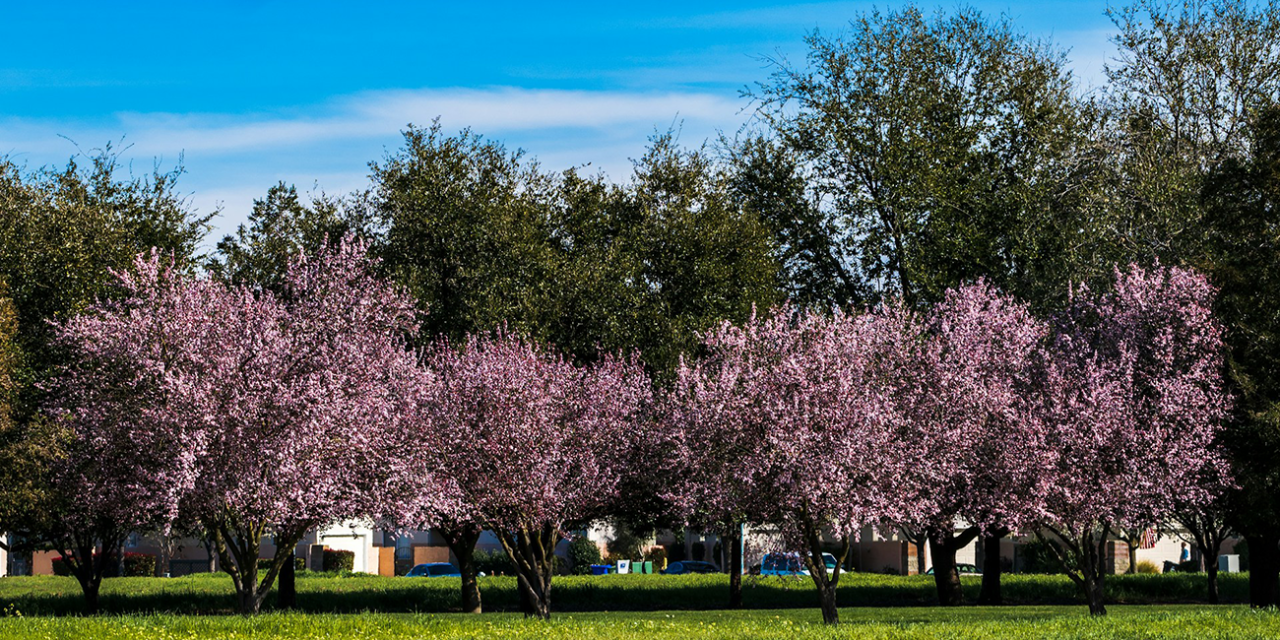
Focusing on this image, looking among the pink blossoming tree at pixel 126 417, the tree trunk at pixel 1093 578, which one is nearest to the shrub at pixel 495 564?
the pink blossoming tree at pixel 126 417

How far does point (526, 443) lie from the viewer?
102ft

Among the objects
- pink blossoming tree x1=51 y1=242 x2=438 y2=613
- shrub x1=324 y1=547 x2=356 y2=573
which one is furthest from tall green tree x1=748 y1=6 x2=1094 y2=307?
shrub x1=324 y1=547 x2=356 y2=573

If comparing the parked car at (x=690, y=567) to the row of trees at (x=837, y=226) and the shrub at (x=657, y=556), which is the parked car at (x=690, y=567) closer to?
the shrub at (x=657, y=556)

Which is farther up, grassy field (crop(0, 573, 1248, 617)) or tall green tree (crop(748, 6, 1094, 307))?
tall green tree (crop(748, 6, 1094, 307))

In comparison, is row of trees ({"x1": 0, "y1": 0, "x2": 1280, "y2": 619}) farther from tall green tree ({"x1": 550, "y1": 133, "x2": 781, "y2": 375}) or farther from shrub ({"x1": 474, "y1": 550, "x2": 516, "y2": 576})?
shrub ({"x1": 474, "y1": 550, "x2": 516, "y2": 576})

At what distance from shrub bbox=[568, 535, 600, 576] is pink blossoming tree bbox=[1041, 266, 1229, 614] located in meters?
44.4

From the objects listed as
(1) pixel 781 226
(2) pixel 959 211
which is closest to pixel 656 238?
(1) pixel 781 226

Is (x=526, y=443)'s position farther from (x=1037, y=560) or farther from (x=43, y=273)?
(x=1037, y=560)

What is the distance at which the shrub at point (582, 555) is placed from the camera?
251 ft

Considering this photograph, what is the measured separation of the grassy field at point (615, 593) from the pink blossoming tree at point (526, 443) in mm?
10188

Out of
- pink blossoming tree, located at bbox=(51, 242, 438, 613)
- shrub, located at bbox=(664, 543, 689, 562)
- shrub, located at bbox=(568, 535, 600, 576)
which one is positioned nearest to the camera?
pink blossoming tree, located at bbox=(51, 242, 438, 613)

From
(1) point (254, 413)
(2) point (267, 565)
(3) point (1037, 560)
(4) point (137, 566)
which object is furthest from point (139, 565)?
(1) point (254, 413)

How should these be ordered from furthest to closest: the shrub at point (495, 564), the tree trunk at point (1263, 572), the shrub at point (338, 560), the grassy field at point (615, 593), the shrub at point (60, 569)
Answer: the shrub at point (338, 560) < the shrub at point (495, 564) < the shrub at point (60, 569) < the grassy field at point (615, 593) < the tree trunk at point (1263, 572)

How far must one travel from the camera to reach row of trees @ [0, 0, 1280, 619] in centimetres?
3494
